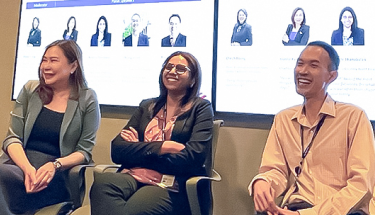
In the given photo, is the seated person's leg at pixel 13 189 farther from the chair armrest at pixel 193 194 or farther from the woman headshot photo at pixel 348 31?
the woman headshot photo at pixel 348 31

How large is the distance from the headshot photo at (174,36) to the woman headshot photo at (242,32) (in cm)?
36

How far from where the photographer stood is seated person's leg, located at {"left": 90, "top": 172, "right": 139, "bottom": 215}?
2006mm

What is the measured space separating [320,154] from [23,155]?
1564 millimetres

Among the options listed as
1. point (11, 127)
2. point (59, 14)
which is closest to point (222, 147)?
point (11, 127)

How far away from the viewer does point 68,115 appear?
2.45 metres

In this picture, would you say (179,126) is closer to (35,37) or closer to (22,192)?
(22,192)

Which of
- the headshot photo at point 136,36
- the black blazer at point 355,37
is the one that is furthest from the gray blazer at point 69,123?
the black blazer at point 355,37

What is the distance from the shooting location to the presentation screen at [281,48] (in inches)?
98.0

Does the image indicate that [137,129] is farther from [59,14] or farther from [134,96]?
[59,14]

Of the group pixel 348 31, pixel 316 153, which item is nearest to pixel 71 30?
pixel 348 31

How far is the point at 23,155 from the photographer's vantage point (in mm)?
2346

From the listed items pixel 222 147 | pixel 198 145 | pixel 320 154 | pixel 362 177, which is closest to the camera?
pixel 362 177

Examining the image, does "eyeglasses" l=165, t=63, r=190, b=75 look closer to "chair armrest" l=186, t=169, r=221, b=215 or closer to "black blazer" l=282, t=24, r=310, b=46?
"chair armrest" l=186, t=169, r=221, b=215

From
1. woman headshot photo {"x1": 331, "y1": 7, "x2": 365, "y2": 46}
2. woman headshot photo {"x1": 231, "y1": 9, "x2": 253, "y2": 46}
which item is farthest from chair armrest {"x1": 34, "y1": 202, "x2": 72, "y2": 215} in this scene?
woman headshot photo {"x1": 331, "y1": 7, "x2": 365, "y2": 46}
